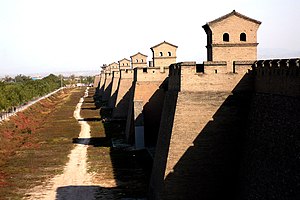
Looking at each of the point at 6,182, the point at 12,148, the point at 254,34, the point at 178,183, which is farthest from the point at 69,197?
the point at 12,148

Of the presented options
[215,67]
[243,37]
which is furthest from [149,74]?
[215,67]

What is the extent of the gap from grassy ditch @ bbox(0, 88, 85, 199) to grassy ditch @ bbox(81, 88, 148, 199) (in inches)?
71.7

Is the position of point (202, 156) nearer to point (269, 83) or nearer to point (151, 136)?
point (269, 83)

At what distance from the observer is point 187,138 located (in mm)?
12984

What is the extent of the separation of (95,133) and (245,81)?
2095 centimetres

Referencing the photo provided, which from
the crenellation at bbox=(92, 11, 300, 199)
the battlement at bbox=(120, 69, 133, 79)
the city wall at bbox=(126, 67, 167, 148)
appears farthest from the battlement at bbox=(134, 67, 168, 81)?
the crenellation at bbox=(92, 11, 300, 199)

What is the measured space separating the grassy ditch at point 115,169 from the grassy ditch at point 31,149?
182 cm

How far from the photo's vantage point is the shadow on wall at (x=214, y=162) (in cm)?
1283

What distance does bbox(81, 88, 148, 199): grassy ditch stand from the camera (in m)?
17.3

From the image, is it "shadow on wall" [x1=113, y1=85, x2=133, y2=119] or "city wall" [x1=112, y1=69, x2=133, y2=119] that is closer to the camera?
"shadow on wall" [x1=113, y1=85, x2=133, y2=119]

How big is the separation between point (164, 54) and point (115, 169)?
11459mm

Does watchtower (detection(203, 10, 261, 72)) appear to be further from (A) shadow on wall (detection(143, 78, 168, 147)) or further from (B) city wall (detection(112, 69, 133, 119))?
(B) city wall (detection(112, 69, 133, 119))

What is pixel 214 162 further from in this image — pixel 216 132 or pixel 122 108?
pixel 122 108

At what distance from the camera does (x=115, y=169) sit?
2095cm
